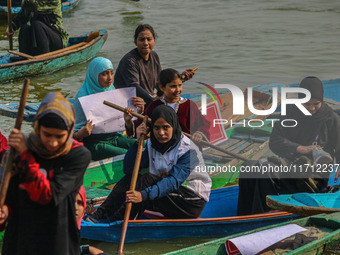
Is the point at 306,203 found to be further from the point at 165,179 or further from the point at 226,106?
the point at 226,106

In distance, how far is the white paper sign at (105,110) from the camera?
5.68 m

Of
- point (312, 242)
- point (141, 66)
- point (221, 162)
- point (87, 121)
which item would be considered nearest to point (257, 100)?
point (221, 162)

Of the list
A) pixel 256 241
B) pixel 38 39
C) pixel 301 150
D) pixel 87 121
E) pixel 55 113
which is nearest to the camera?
pixel 55 113

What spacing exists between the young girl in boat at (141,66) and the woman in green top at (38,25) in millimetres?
3122

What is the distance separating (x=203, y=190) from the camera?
15.4 ft

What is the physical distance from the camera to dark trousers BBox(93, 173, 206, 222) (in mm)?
4656

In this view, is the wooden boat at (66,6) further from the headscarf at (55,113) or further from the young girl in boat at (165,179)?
the headscarf at (55,113)

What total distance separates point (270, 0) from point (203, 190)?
13607mm

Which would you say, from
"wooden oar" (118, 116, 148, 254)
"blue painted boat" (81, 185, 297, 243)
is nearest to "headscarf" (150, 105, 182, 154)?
"wooden oar" (118, 116, 148, 254)

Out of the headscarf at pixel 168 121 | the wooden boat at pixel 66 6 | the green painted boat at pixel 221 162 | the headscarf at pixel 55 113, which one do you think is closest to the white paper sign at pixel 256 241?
the headscarf at pixel 168 121

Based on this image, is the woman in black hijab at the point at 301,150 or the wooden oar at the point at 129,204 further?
the woman in black hijab at the point at 301,150

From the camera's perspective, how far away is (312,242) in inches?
166

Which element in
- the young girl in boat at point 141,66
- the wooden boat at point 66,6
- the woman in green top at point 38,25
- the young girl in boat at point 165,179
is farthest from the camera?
the wooden boat at point 66,6

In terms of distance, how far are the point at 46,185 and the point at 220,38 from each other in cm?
1160
